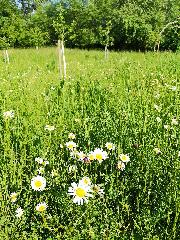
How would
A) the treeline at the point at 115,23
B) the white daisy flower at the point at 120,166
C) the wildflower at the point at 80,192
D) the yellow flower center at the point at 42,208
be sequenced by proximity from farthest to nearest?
the treeline at the point at 115,23, the white daisy flower at the point at 120,166, the yellow flower center at the point at 42,208, the wildflower at the point at 80,192

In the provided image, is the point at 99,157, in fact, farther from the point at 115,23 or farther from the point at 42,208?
the point at 115,23

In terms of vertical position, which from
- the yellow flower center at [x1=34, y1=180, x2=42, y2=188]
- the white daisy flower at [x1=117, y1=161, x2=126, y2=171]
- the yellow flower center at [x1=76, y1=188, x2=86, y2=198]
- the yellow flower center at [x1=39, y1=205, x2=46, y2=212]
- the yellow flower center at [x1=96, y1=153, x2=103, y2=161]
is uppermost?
the yellow flower center at [x1=96, y1=153, x2=103, y2=161]

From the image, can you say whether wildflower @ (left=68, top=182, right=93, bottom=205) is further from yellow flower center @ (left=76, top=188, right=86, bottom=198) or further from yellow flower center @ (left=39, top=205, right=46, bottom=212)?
yellow flower center @ (left=39, top=205, right=46, bottom=212)

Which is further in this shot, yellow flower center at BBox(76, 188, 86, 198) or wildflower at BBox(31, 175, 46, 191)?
wildflower at BBox(31, 175, 46, 191)

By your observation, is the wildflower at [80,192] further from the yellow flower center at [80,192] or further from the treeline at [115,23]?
the treeline at [115,23]

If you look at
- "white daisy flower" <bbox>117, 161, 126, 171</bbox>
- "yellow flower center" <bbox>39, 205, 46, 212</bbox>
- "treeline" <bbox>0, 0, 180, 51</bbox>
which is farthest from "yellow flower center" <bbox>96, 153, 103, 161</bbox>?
"treeline" <bbox>0, 0, 180, 51</bbox>

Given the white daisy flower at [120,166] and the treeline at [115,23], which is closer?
the white daisy flower at [120,166]

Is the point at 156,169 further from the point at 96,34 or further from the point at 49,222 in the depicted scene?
the point at 96,34

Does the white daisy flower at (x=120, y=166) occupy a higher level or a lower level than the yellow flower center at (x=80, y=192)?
lower

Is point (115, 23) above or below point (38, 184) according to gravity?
above

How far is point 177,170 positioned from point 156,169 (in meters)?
0.27

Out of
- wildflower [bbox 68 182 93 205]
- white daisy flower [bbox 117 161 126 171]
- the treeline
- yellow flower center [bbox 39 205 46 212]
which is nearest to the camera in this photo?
wildflower [bbox 68 182 93 205]

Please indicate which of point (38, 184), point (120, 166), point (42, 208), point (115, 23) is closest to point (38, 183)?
point (38, 184)

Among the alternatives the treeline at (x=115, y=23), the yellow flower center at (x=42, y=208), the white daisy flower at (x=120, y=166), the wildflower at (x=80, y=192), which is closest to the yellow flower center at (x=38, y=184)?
the yellow flower center at (x=42, y=208)
